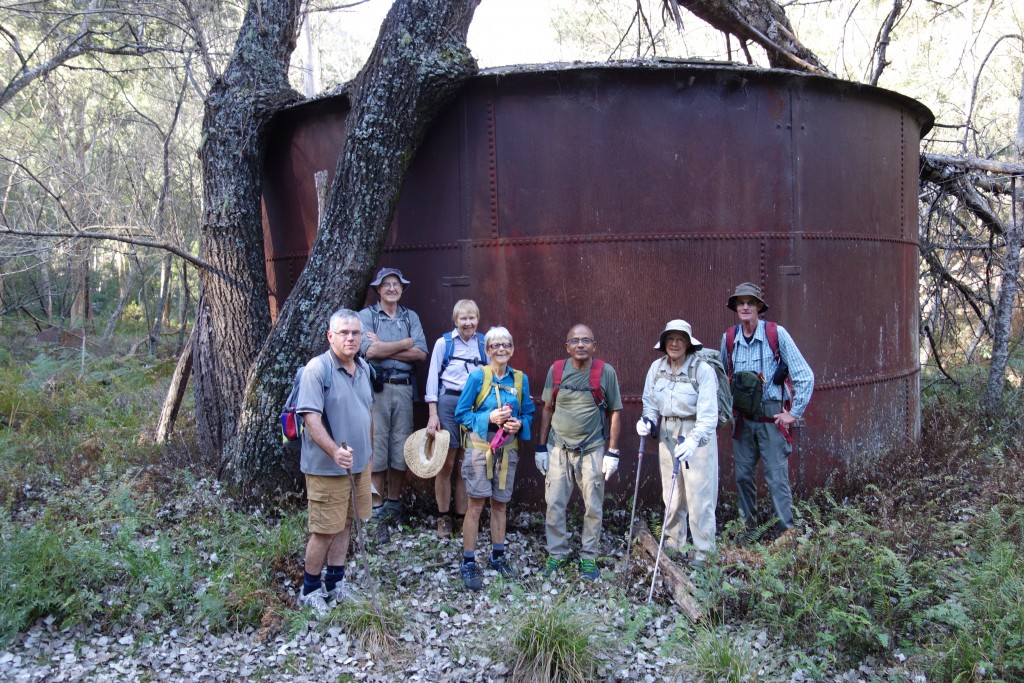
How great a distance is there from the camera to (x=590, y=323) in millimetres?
6559

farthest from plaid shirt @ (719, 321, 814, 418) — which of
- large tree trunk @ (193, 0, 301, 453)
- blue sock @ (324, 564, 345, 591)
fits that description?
large tree trunk @ (193, 0, 301, 453)

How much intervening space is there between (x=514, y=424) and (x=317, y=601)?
1.66 metres

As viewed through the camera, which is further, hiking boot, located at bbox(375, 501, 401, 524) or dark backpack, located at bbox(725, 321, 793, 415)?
hiking boot, located at bbox(375, 501, 401, 524)

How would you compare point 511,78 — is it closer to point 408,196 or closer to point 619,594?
point 408,196

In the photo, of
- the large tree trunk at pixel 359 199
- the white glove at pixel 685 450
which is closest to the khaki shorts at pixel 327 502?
the large tree trunk at pixel 359 199

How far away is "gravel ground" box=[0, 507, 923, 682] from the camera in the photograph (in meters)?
4.27

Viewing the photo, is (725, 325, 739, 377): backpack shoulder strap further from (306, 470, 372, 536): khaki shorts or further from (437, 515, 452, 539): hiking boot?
(306, 470, 372, 536): khaki shorts

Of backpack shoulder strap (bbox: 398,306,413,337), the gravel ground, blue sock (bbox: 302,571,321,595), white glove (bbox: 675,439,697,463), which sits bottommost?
the gravel ground

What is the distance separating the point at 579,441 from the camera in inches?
213

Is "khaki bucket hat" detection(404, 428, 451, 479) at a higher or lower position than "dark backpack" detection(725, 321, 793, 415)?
lower

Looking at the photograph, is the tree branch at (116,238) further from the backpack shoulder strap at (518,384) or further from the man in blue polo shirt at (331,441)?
the backpack shoulder strap at (518,384)

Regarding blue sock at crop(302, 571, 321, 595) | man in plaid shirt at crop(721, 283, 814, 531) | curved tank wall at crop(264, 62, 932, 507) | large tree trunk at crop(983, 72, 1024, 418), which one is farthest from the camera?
large tree trunk at crop(983, 72, 1024, 418)

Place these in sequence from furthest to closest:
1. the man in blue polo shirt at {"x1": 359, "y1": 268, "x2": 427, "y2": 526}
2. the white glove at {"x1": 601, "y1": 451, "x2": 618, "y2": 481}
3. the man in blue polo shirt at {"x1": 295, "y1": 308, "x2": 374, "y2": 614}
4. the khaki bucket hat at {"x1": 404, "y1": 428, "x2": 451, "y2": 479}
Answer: the man in blue polo shirt at {"x1": 359, "y1": 268, "x2": 427, "y2": 526} → the khaki bucket hat at {"x1": 404, "y1": 428, "x2": 451, "y2": 479} → the white glove at {"x1": 601, "y1": 451, "x2": 618, "y2": 481} → the man in blue polo shirt at {"x1": 295, "y1": 308, "x2": 374, "y2": 614}

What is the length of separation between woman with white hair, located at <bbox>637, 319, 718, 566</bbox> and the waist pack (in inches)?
21.1
